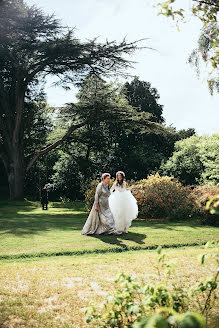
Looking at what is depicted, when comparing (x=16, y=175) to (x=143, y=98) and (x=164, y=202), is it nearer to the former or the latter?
(x=164, y=202)

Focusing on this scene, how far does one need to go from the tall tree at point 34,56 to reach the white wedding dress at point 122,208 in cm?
1271

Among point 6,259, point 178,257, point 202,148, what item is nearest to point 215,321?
point 178,257

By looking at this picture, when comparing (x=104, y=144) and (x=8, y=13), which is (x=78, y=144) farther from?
(x=8, y=13)

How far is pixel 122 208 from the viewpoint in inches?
400

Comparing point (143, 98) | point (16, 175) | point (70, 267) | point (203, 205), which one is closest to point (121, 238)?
point (70, 267)

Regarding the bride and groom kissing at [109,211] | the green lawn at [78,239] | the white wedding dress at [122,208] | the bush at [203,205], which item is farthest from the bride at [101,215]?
the bush at [203,205]

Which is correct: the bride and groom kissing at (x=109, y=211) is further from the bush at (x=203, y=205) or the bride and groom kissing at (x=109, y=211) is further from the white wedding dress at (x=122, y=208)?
the bush at (x=203, y=205)

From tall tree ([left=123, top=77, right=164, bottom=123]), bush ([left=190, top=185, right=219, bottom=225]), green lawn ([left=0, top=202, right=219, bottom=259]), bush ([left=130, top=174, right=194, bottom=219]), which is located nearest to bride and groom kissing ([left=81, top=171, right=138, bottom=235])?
green lawn ([left=0, top=202, right=219, bottom=259])

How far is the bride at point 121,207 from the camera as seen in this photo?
10078 millimetres

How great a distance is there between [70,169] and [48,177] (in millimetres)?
3951

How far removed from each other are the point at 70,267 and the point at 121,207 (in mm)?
4349

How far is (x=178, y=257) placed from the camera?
661 cm

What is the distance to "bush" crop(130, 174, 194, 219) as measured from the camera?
14.2 meters

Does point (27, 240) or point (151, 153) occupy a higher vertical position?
point (151, 153)
